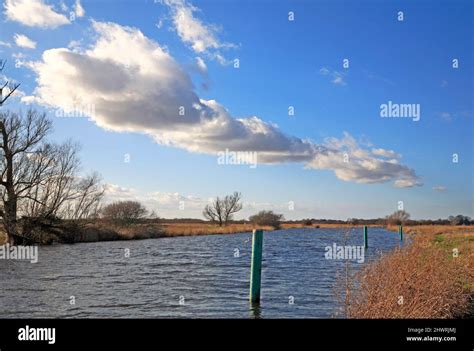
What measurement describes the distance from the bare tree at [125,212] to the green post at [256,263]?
103 ft

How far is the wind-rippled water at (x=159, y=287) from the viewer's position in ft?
43.6

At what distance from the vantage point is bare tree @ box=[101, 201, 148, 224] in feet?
145

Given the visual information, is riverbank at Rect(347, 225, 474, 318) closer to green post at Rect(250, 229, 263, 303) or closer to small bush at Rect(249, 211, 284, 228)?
green post at Rect(250, 229, 263, 303)

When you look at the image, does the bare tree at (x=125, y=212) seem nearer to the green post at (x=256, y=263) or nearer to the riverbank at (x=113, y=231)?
the riverbank at (x=113, y=231)

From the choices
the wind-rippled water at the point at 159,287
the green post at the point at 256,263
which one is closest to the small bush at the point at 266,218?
the wind-rippled water at the point at 159,287

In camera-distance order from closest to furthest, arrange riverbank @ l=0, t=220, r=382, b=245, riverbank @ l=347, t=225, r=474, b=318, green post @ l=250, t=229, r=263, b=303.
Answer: riverbank @ l=347, t=225, r=474, b=318
green post @ l=250, t=229, r=263, b=303
riverbank @ l=0, t=220, r=382, b=245

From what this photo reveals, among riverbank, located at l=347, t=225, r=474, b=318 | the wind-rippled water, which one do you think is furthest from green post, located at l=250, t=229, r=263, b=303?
riverbank, located at l=347, t=225, r=474, b=318

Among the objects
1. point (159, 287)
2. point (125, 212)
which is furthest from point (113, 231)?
point (159, 287)

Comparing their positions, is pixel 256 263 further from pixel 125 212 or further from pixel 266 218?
pixel 266 218

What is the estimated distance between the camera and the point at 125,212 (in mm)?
46344

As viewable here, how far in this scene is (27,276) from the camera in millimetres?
19344

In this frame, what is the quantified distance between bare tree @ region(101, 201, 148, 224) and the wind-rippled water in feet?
52.2
